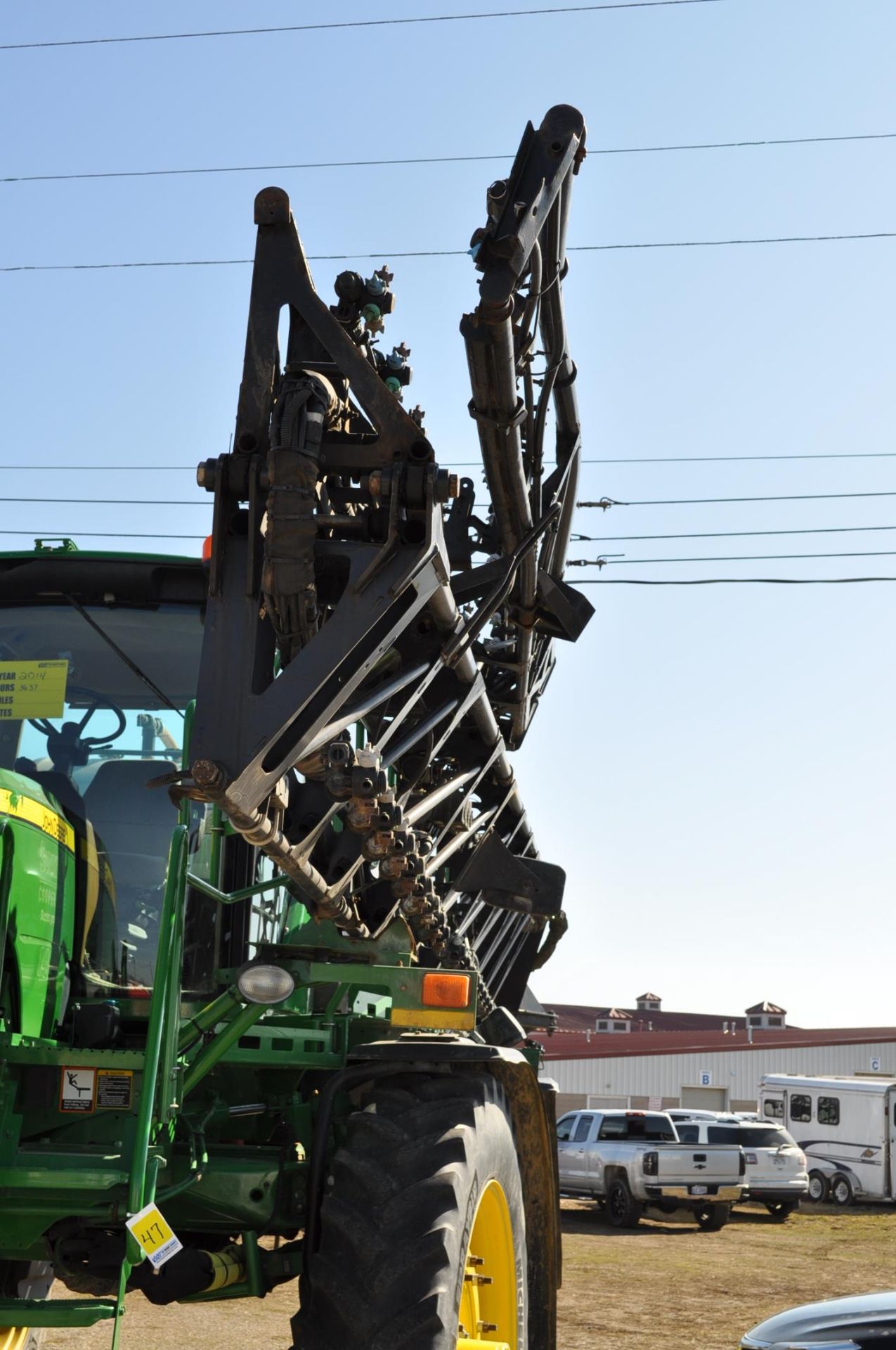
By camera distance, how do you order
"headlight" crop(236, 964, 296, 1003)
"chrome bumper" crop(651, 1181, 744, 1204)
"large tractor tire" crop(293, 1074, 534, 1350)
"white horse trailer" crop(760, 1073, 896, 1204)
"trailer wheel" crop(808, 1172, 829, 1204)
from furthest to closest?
1. "trailer wheel" crop(808, 1172, 829, 1204)
2. "white horse trailer" crop(760, 1073, 896, 1204)
3. "chrome bumper" crop(651, 1181, 744, 1204)
4. "headlight" crop(236, 964, 296, 1003)
5. "large tractor tire" crop(293, 1074, 534, 1350)

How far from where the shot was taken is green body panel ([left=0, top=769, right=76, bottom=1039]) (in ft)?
17.9

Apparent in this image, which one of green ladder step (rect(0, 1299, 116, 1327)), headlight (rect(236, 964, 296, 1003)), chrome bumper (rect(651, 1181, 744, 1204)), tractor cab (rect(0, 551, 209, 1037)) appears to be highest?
tractor cab (rect(0, 551, 209, 1037))

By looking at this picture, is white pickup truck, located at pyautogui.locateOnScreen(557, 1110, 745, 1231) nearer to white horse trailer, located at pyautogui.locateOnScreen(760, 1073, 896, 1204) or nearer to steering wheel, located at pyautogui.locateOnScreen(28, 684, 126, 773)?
white horse trailer, located at pyautogui.locateOnScreen(760, 1073, 896, 1204)

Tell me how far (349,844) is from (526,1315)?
7.08 ft

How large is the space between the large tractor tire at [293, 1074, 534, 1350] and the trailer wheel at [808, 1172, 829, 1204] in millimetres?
26669

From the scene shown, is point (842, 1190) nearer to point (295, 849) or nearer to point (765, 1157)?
point (765, 1157)

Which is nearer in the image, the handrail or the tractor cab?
the handrail

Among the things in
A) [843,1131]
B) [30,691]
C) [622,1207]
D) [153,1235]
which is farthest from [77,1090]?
[843,1131]

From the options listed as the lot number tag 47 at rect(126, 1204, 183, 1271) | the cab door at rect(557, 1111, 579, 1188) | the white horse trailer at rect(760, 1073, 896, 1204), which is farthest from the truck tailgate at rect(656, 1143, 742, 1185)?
the lot number tag 47 at rect(126, 1204, 183, 1271)

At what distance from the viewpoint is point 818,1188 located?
30672 millimetres

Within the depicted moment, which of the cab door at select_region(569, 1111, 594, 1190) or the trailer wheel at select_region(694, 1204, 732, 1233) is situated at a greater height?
the cab door at select_region(569, 1111, 594, 1190)

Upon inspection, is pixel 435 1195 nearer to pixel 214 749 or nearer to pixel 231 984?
pixel 231 984

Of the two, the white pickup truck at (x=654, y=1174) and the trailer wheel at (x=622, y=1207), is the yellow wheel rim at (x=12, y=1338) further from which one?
the trailer wheel at (x=622, y=1207)

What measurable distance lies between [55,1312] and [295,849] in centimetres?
171
